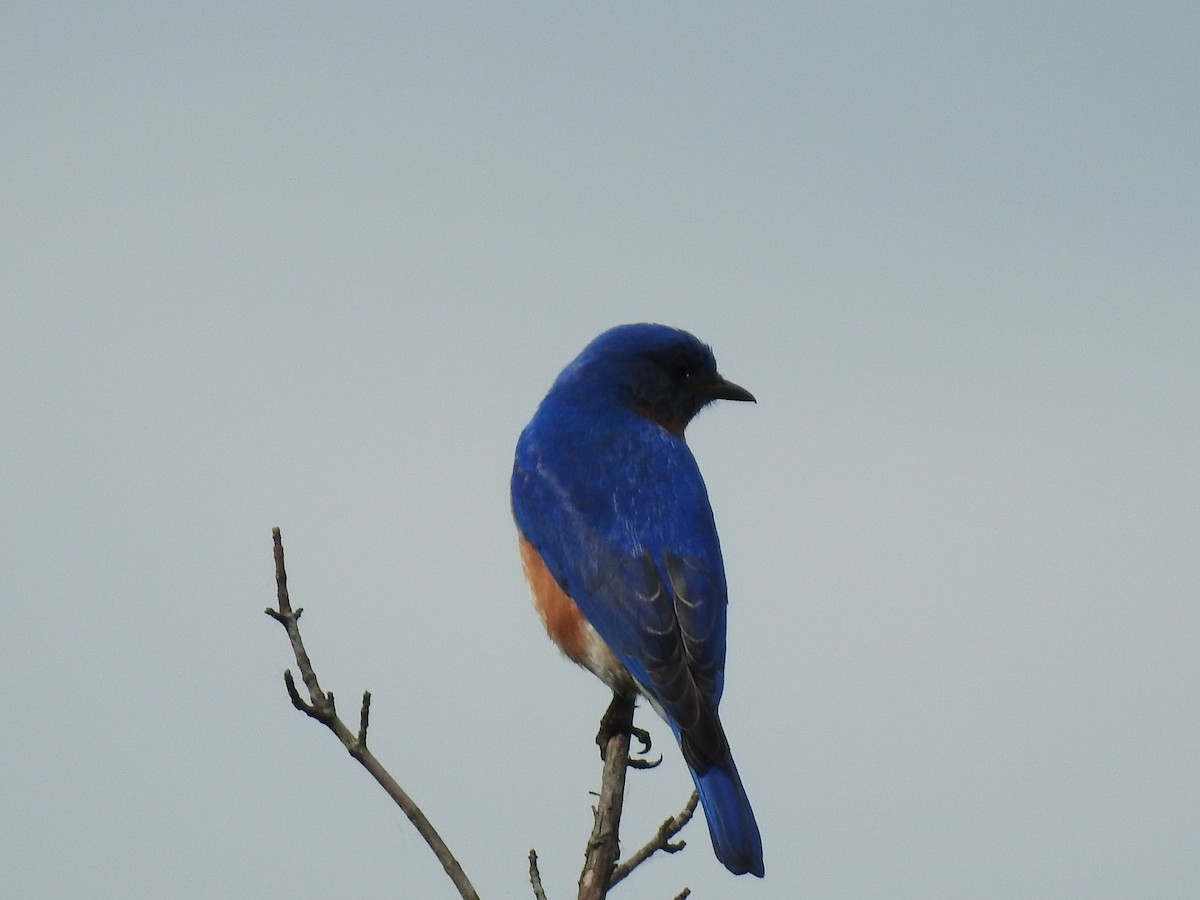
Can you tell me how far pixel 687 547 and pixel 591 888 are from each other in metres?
2.31

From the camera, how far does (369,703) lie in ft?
15.0

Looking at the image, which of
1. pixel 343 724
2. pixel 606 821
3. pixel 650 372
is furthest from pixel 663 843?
pixel 650 372

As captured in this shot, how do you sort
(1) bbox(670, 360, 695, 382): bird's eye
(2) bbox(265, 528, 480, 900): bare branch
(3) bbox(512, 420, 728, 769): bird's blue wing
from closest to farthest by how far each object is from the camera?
(2) bbox(265, 528, 480, 900): bare branch < (3) bbox(512, 420, 728, 769): bird's blue wing < (1) bbox(670, 360, 695, 382): bird's eye

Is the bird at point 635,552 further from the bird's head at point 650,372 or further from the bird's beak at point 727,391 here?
the bird's beak at point 727,391

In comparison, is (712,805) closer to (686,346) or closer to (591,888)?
(591,888)

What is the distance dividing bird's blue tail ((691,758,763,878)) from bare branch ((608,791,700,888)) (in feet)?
0.20

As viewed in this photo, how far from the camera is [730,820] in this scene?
535cm

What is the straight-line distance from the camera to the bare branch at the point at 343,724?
425 cm

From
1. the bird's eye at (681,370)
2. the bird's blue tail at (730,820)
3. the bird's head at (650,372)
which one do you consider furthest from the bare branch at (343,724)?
the bird's eye at (681,370)

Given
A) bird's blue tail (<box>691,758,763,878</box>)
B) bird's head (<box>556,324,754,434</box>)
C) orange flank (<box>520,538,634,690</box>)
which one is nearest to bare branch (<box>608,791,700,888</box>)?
bird's blue tail (<box>691,758,763,878</box>)

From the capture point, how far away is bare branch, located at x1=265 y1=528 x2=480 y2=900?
425cm

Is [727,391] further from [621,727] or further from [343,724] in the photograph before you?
[343,724]

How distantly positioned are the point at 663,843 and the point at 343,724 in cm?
128

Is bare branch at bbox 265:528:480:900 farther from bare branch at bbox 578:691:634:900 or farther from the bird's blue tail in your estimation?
the bird's blue tail
